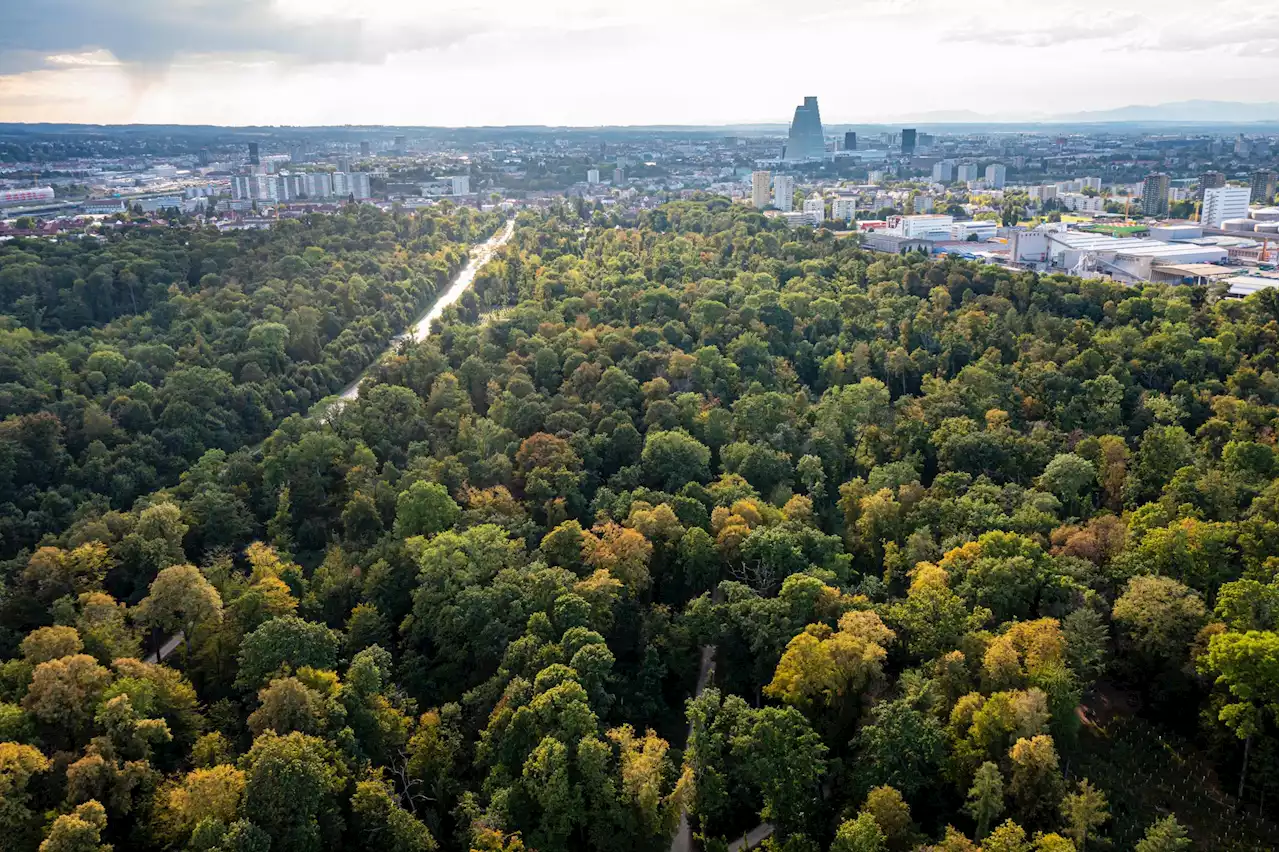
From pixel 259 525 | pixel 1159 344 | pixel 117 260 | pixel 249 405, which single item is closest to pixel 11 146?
pixel 117 260

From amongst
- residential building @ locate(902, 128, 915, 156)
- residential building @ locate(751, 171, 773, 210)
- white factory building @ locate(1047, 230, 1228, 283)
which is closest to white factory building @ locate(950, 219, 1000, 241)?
white factory building @ locate(1047, 230, 1228, 283)

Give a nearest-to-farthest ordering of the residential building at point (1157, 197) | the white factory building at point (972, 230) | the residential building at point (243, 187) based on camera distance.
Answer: the white factory building at point (972, 230) → the residential building at point (1157, 197) → the residential building at point (243, 187)

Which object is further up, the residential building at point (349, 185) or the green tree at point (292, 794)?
the residential building at point (349, 185)

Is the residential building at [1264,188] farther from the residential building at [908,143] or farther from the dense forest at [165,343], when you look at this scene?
the dense forest at [165,343]

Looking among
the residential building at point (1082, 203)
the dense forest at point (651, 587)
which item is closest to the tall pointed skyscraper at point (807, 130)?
the residential building at point (1082, 203)

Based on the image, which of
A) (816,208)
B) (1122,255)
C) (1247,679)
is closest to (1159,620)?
(1247,679)

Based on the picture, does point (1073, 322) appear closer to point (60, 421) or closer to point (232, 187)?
point (60, 421)
